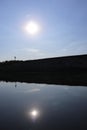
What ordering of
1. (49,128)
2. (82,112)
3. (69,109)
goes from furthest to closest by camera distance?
(69,109) → (82,112) → (49,128)

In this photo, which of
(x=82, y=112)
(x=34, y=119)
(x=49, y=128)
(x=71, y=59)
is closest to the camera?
(x=49, y=128)

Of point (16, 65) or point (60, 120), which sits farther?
point (16, 65)

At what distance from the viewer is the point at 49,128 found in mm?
6742

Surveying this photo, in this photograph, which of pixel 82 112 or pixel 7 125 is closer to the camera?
pixel 7 125

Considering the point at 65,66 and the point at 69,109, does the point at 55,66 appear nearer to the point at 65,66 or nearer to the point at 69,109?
the point at 65,66

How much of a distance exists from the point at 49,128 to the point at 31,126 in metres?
0.73

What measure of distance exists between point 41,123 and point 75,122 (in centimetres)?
137

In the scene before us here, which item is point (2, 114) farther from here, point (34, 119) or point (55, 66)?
point (55, 66)

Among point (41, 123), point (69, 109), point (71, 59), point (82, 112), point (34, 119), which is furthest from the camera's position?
point (71, 59)

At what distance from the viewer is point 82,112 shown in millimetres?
8773

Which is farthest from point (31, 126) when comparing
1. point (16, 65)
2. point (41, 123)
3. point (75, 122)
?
point (16, 65)

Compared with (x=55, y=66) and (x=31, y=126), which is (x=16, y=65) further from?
(x=31, y=126)

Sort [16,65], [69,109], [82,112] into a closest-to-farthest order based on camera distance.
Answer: [82,112], [69,109], [16,65]

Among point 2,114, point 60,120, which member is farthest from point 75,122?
point 2,114
